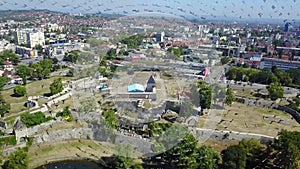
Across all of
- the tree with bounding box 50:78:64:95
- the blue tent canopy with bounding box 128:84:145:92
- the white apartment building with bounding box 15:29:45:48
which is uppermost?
the white apartment building with bounding box 15:29:45:48

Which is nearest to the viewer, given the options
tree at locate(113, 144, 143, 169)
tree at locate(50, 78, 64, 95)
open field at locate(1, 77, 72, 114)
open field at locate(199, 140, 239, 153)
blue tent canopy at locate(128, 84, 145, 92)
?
tree at locate(113, 144, 143, 169)

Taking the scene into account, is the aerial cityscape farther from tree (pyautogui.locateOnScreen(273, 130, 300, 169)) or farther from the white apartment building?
the white apartment building

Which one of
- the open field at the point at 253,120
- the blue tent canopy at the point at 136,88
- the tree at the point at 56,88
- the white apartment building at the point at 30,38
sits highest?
the white apartment building at the point at 30,38

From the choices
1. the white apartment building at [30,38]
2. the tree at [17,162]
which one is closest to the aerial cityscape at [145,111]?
the tree at [17,162]

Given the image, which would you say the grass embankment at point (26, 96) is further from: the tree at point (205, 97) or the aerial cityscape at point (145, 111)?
the tree at point (205, 97)

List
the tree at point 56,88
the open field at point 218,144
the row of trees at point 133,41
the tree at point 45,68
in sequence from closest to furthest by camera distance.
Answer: the open field at point 218,144 → the tree at point 56,88 → the tree at point 45,68 → the row of trees at point 133,41

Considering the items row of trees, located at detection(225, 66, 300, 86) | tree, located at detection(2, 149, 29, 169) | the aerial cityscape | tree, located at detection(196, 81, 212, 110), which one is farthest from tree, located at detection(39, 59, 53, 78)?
row of trees, located at detection(225, 66, 300, 86)

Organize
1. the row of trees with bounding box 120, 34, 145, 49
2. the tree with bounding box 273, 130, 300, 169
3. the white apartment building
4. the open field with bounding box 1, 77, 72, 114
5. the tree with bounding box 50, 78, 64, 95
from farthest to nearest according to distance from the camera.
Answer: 1. the white apartment building
2. the row of trees with bounding box 120, 34, 145, 49
3. the tree with bounding box 50, 78, 64, 95
4. the open field with bounding box 1, 77, 72, 114
5. the tree with bounding box 273, 130, 300, 169
